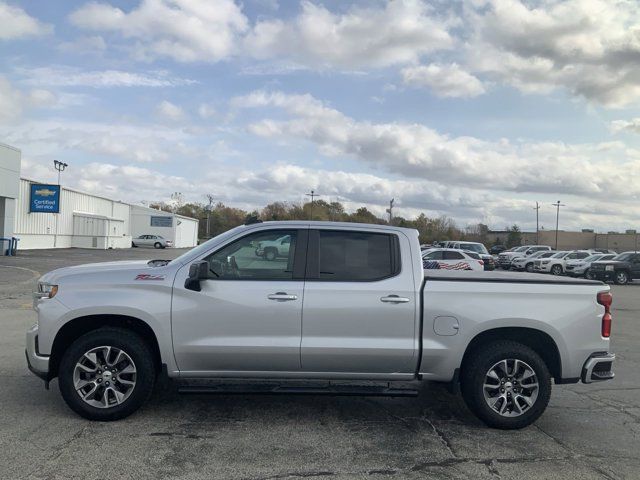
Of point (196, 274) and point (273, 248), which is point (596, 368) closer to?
point (273, 248)

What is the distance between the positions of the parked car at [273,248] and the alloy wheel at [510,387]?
2.18m

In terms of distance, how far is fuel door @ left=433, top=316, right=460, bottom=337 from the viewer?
16.7ft

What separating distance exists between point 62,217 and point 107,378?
46.7m

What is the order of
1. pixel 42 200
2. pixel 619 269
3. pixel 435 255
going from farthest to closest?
pixel 42 200, pixel 619 269, pixel 435 255

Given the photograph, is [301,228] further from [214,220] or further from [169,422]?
[214,220]

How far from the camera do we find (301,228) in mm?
5375

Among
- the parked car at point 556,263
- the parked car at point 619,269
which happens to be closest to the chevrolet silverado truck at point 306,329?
the parked car at point 619,269

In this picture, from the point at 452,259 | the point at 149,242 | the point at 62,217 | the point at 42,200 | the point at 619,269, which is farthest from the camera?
the point at 149,242

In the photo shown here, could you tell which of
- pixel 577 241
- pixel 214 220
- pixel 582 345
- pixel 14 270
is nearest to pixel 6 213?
pixel 14 270

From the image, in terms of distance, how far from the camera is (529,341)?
17.8 ft

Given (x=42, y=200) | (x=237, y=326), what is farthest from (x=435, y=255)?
(x=42, y=200)

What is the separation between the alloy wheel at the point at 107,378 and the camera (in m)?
5.04

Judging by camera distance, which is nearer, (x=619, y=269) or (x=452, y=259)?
(x=452, y=259)

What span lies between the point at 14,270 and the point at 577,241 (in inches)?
4194
